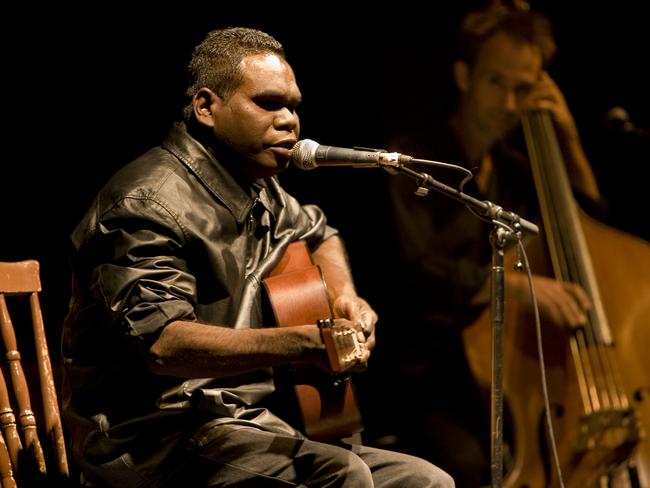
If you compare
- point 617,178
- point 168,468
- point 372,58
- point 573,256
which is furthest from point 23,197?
point 617,178

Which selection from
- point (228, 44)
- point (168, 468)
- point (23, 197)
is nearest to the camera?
point (168, 468)

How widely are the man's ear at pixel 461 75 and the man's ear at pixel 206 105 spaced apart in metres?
1.65

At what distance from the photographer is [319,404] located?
6.43ft

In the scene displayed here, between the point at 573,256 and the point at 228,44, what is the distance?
1.53 metres

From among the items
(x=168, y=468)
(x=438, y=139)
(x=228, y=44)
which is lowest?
(x=168, y=468)

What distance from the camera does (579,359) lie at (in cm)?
298

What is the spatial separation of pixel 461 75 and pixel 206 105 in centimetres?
166

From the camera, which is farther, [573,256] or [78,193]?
[573,256]

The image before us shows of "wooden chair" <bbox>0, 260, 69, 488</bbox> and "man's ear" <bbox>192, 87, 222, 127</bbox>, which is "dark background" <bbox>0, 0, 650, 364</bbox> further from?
"man's ear" <bbox>192, 87, 222, 127</bbox>

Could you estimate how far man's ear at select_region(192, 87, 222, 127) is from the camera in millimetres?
2115

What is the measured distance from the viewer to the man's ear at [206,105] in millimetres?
2115

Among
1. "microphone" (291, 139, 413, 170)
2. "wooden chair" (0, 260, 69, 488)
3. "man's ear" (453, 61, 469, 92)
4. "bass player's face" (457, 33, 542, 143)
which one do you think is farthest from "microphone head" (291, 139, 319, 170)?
"man's ear" (453, 61, 469, 92)

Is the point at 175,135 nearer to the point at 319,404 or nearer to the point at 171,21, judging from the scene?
the point at 319,404

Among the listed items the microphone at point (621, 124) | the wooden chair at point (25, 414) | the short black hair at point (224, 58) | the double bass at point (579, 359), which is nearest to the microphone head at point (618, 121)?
the microphone at point (621, 124)
